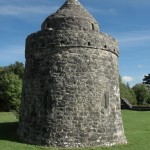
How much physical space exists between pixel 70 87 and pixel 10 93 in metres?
37.1

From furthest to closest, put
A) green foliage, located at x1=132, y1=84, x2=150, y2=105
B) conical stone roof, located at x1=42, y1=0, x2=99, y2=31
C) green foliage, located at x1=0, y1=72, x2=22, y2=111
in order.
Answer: green foliage, located at x1=132, y1=84, x2=150, y2=105
green foliage, located at x1=0, y1=72, x2=22, y2=111
conical stone roof, located at x1=42, y1=0, x2=99, y2=31

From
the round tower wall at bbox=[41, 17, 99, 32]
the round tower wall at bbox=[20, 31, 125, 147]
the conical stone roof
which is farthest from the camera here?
the conical stone roof

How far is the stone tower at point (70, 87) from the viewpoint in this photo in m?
17.5

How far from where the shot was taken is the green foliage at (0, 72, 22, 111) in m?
53.5

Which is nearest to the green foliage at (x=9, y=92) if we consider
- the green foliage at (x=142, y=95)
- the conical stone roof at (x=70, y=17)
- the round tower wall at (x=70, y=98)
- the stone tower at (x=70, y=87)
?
the green foliage at (x=142, y=95)

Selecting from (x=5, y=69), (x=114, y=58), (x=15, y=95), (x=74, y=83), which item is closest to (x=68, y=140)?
(x=74, y=83)

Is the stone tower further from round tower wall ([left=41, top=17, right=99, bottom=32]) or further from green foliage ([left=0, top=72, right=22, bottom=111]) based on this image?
green foliage ([left=0, top=72, right=22, bottom=111])

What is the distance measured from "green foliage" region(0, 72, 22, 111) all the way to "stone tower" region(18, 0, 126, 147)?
34784mm

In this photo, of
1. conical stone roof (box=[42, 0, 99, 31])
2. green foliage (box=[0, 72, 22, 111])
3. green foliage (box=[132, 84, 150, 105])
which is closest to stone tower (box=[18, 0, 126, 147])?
conical stone roof (box=[42, 0, 99, 31])

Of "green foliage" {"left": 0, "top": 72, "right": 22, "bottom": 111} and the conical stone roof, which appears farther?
"green foliage" {"left": 0, "top": 72, "right": 22, "bottom": 111}

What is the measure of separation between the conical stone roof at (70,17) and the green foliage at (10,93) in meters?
34.9

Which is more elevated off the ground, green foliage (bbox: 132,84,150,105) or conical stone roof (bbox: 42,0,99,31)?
conical stone roof (bbox: 42,0,99,31)

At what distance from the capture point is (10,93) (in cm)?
5341

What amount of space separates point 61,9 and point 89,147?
7881 millimetres
